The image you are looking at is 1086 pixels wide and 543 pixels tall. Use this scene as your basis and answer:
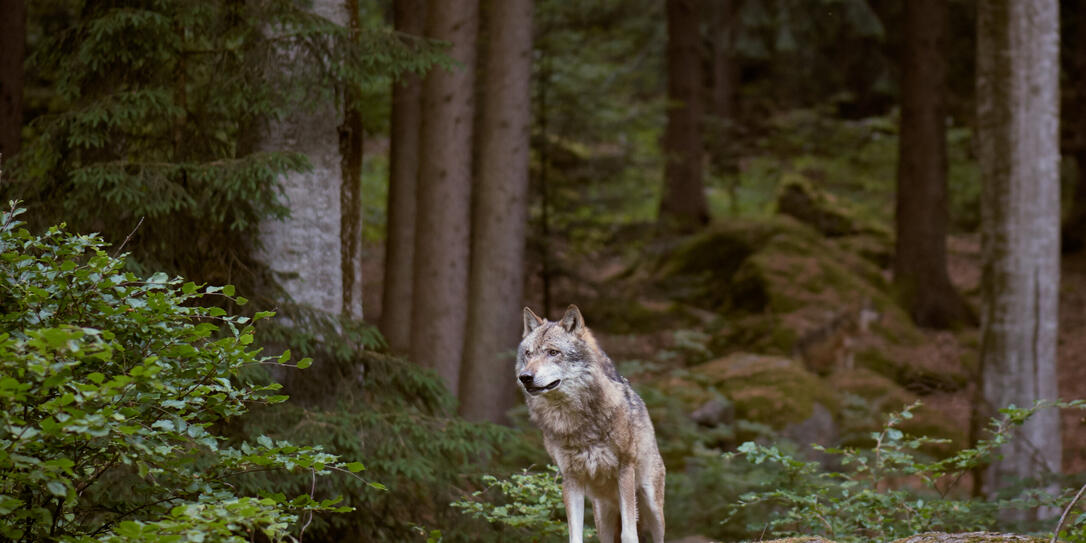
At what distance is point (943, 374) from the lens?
52.2ft

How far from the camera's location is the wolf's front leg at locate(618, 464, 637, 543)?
452 centimetres

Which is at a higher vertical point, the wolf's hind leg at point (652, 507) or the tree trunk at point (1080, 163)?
the tree trunk at point (1080, 163)

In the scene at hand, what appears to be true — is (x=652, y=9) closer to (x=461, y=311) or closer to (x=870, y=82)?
(x=870, y=82)

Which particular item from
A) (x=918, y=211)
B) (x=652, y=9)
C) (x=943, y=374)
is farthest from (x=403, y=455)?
(x=652, y=9)

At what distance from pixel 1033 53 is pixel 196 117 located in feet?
28.7

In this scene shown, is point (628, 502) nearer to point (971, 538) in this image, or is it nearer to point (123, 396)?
point (971, 538)

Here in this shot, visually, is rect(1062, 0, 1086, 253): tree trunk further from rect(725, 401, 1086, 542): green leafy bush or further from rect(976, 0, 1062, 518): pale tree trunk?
rect(725, 401, 1086, 542): green leafy bush

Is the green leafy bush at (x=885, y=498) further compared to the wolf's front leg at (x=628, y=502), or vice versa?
the green leafy bush at (x=885, y=498)

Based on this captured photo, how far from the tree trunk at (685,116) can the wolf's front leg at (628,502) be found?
1740cm

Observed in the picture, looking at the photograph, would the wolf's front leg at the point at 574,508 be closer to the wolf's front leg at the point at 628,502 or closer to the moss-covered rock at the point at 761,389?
the wolf's front leg at the point at 628,502

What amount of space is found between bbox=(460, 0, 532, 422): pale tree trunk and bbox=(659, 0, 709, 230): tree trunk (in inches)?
419

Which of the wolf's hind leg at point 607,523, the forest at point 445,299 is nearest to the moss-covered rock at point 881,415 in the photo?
the forest at point 445,299

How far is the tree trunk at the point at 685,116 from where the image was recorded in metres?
21.8

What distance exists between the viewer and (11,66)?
890cm
